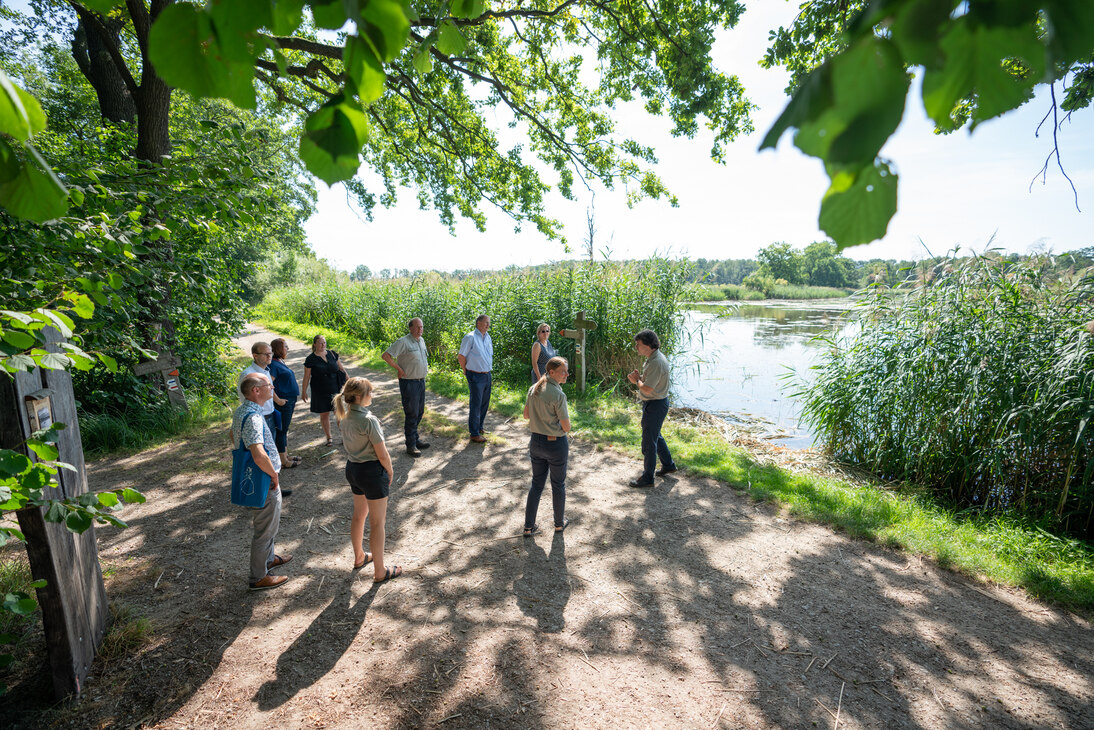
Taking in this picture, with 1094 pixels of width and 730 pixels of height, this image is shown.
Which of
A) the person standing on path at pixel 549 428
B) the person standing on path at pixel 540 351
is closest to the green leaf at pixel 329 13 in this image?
the person standing on path at pixel 549 428

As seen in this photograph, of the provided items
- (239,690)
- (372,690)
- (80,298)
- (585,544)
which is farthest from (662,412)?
(80,298)

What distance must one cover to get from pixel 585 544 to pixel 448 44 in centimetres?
411

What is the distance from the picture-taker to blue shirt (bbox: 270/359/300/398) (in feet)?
18.9

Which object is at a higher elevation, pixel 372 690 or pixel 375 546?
pixel 375 546

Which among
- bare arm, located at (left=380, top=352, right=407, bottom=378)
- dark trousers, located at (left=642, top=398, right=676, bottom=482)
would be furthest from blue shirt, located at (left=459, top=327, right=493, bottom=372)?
dark trousers, located at (left=642, top=398, right=676, bottom=482)

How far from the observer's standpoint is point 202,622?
340cm

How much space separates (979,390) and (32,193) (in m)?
7.14

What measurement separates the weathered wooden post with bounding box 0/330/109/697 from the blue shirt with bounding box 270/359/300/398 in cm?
277

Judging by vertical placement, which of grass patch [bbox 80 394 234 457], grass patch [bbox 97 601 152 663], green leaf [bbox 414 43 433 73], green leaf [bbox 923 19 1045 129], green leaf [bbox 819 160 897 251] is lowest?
grass patch [bbox 97 601 152 663]

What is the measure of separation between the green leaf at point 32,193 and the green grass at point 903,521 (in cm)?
587

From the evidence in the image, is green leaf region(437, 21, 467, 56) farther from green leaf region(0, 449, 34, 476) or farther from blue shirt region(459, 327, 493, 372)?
blue shirt region(459, 327, 493, 372)

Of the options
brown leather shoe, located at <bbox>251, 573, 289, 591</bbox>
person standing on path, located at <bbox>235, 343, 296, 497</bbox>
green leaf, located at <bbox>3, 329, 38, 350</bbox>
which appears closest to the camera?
green leaf, located at <bbox>3, 329, 38, 350</bbox>

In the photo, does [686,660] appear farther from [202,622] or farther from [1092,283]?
[1092,283]

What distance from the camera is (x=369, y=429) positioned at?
359cm
